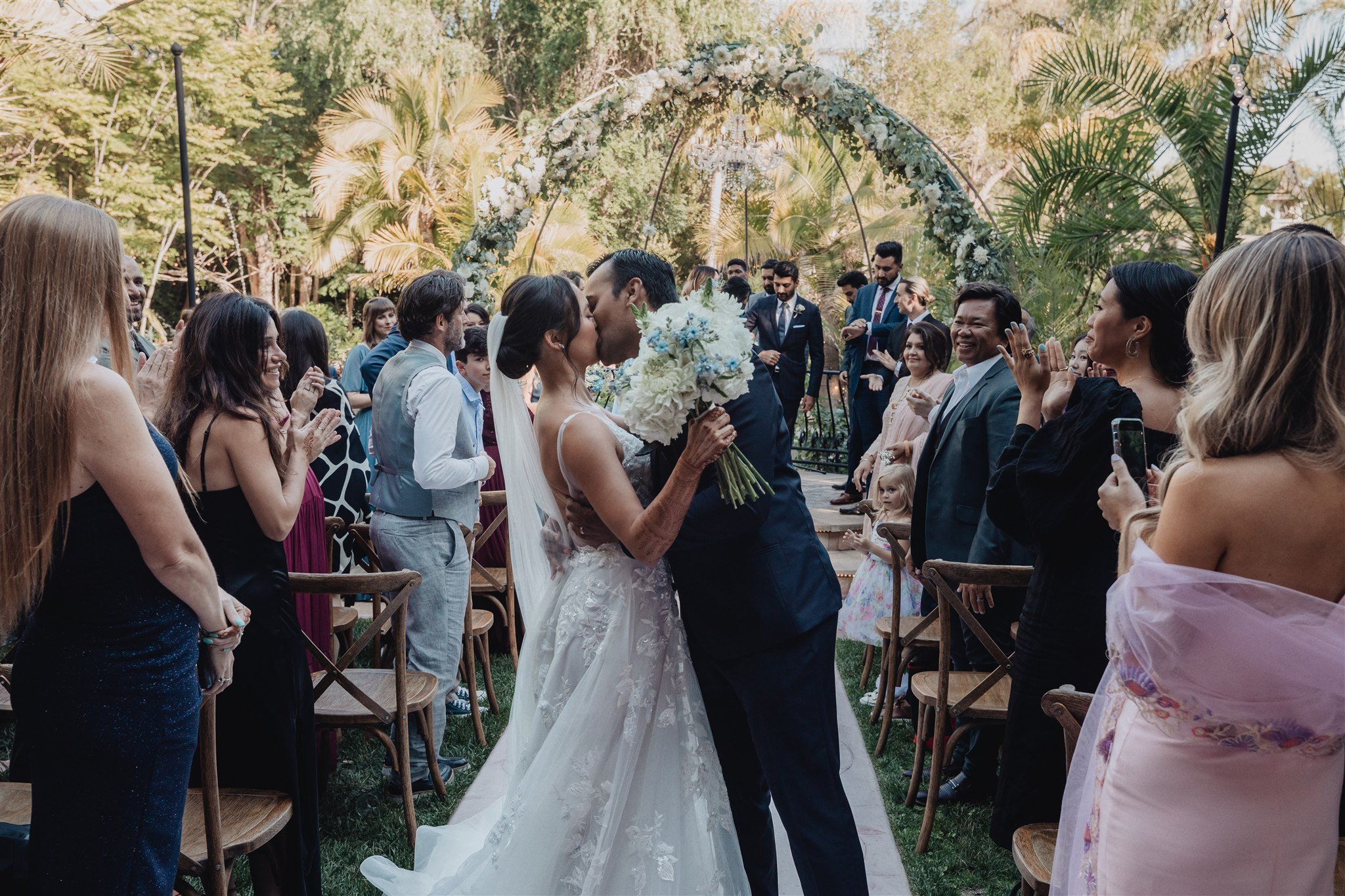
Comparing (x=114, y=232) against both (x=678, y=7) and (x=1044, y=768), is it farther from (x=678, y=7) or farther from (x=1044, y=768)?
(x=678, y=7)

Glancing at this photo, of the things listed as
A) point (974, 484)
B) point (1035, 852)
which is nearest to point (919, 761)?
point (974, 484)

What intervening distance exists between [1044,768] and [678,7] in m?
21.9

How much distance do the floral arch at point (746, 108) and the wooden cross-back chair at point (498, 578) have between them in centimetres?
364

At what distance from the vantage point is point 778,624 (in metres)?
2.73

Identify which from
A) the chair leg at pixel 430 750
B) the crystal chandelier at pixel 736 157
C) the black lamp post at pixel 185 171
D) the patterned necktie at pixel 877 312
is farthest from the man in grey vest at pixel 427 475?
the crystal chandelier at pixel 736 157

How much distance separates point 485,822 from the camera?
3844 millimetres

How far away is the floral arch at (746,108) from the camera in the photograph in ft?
25.8

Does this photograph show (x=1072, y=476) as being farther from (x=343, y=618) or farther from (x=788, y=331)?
(x=788, y=331)

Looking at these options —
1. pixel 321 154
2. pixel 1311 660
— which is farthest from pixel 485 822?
pixel 321 154

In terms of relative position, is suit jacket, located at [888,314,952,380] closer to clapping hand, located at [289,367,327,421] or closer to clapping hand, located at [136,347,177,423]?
clapping hand, located at [289,367,327,421]

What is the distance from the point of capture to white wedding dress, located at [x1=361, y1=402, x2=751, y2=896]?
Result: 9.95 feet

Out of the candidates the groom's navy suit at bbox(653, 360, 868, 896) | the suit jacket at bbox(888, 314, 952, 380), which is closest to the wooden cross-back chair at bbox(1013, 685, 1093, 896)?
the groom's navy suit at bbox(653, 360, 868, 896)

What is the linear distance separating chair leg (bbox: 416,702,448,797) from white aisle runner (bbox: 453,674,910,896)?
0.41 feet

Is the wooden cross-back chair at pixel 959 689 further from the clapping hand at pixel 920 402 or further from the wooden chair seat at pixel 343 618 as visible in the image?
the wooden chair seat at pixel 343 618
